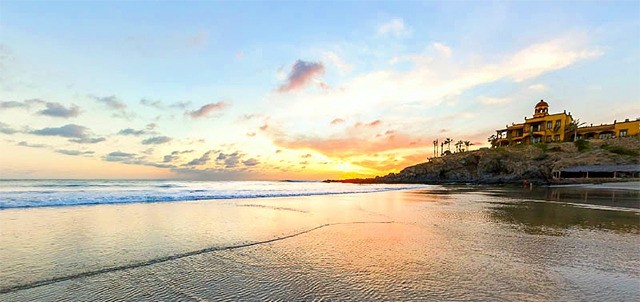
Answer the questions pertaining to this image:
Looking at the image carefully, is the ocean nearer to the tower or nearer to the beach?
the beach

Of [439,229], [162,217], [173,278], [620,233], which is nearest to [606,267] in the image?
[439,229]

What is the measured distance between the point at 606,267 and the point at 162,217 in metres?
12.8

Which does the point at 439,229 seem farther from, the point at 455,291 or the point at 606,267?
the point at 455,291

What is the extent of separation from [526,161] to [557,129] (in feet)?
55.6

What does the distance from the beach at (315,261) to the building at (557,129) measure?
83.3m

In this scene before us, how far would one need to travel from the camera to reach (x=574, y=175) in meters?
60.2

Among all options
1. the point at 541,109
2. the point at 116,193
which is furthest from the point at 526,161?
the point at 116,193

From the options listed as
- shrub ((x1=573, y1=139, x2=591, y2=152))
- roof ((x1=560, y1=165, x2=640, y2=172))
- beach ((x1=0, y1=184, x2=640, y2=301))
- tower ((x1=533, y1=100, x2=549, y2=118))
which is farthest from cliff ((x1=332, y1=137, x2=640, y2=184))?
beach ((x1=0, y1=184, x2=640, y2=301))

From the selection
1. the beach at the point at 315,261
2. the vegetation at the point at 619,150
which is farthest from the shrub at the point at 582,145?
the beach at the point at 315,261

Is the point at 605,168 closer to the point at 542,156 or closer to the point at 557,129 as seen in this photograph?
the point at 542,156

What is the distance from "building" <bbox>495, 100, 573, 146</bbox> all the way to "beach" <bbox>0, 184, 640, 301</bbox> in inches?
3272

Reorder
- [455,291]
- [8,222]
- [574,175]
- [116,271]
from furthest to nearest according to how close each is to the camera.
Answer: [574,175]
[8,222]
[116,271]
[455,291]

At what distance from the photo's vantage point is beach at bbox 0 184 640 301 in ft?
14.0

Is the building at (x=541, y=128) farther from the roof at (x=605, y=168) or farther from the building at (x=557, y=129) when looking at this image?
the roof at (x=605, y=168)
